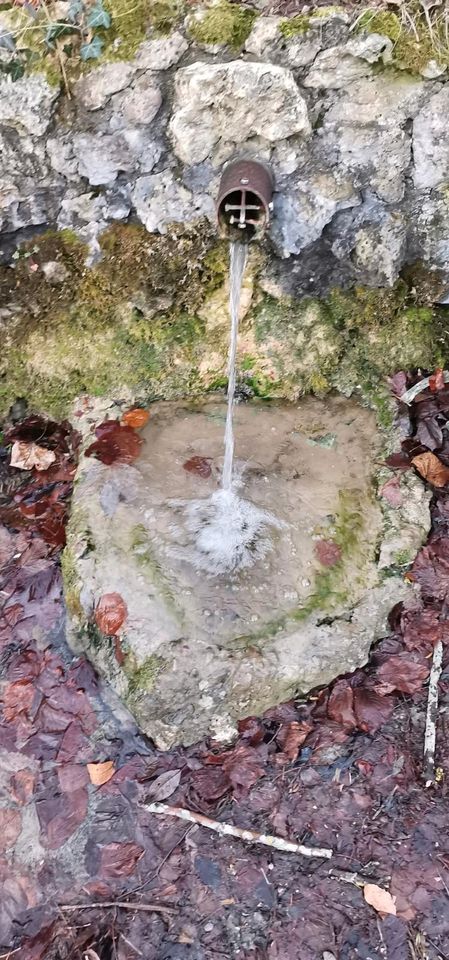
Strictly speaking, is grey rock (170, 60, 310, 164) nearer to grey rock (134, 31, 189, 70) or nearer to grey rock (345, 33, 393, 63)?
grey rock (134, 31, 189, 70)

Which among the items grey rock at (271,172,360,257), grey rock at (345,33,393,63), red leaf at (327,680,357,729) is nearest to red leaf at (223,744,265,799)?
red leaf at (327,680,357,729)

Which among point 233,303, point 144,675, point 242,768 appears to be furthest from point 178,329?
point 242,768

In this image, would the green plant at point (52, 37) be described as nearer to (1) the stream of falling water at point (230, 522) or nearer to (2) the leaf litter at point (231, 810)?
(1) the stream of falling water at point (230, 522)

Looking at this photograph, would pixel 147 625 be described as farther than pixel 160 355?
No

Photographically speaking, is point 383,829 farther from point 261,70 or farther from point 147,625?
point 261,70

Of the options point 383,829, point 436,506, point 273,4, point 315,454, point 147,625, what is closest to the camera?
point 383,829

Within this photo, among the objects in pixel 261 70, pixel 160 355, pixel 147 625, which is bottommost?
pixel 147 625

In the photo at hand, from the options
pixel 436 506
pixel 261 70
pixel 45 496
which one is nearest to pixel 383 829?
pixel 436 506
